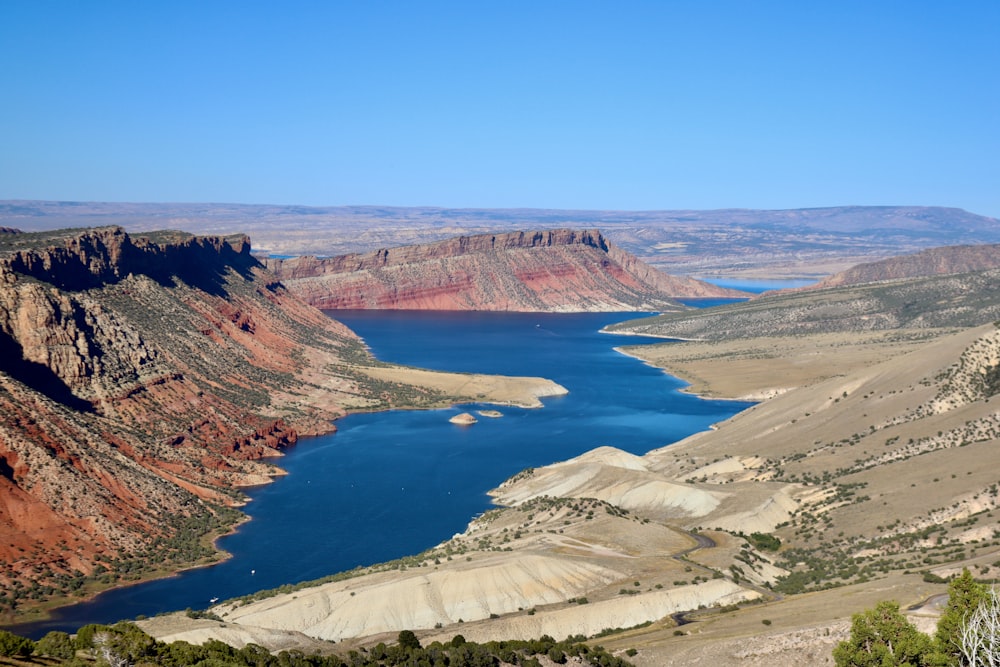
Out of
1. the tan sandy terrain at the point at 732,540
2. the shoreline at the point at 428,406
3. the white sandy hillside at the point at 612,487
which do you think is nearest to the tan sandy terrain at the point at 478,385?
the shoreline at the point at 428,406

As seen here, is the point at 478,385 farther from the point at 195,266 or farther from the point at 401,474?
the point at 401,474

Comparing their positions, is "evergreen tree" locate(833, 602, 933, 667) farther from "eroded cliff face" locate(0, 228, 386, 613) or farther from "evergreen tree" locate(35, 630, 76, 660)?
"eroded cliff face" locate(0, 228, 386, 613)

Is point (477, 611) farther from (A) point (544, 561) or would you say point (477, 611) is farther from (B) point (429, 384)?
(B) point (429, 384)

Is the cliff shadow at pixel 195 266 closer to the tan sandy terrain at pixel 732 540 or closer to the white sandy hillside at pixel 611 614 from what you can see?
the tan sandy terrain at pixel 732 540

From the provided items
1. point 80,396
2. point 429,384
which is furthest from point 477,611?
point 429,384

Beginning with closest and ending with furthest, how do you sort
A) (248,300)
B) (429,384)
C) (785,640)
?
(785,640), (429,384), (248,300)

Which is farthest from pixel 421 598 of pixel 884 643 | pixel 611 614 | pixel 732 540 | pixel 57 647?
pixel 884 643

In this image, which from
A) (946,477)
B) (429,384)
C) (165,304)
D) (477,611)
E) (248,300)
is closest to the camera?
(477,611)
